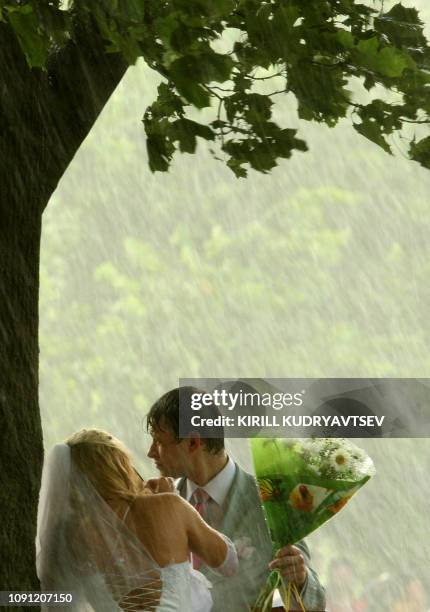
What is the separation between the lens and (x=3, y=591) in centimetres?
221

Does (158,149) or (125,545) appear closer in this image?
(125,545)

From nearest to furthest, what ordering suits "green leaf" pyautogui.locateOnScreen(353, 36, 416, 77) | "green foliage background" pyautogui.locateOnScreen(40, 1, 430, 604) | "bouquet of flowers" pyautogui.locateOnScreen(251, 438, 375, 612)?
"green leaf" pyautogui.locateOnScreen(353, 36, 416, 77)
"bouquet of flowers" pyautogui.locateOnScreen(251, 438, 375, 612)
"green foliage background" pyautogui.locateOnScreen(40, 1, 430, 604)

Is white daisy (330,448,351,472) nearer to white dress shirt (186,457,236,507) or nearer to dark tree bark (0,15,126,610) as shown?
white dress shirt (186,457,236,507)

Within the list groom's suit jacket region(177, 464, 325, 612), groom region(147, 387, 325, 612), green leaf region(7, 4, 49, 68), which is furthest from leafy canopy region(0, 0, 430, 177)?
groom's suit jacket region(177, 464, 325, 612)

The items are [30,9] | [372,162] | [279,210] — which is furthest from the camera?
[372,162]

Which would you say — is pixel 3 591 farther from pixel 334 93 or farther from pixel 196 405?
pixel 334 93

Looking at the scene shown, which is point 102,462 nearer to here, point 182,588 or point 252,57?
point 182,588

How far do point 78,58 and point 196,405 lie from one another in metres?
0.92

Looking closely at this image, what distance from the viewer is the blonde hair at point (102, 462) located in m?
2.47

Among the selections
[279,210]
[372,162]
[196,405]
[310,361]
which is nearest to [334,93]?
[196,405]

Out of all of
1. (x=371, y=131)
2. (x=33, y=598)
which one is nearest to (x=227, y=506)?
(x=33, y=598)

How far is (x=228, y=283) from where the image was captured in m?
11.6

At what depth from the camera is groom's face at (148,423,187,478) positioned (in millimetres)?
2633

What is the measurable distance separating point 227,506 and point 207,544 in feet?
0.62
